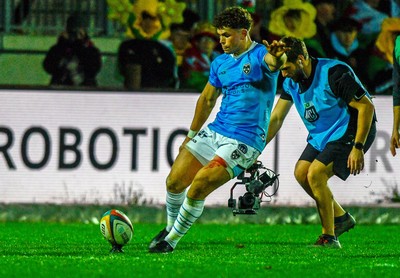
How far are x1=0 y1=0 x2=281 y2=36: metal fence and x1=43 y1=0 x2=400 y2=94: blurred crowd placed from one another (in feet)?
0.43

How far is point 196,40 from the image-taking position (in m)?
15.0

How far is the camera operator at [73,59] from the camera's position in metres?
14.7

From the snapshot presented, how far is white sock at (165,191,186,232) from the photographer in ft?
35.1

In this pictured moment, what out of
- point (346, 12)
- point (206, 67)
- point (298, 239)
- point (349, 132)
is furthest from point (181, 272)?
point (346, 12)

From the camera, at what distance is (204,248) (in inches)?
433

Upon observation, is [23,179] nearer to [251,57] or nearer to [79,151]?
[79,151]

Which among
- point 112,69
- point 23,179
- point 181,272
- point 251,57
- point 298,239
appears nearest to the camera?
point 181,272

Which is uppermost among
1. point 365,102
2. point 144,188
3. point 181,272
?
point 365,102

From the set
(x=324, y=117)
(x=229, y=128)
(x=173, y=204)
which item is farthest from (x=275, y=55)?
(x=173, y=204)

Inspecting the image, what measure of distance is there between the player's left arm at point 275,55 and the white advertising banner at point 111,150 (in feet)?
13.8

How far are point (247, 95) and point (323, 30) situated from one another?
16.6 feet

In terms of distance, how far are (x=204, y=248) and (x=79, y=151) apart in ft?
11.3

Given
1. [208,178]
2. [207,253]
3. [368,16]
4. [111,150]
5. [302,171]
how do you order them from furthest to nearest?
[368,16], [111,150], [302,171], [207,253], [208,178]

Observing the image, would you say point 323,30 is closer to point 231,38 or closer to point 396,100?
point 396,100
